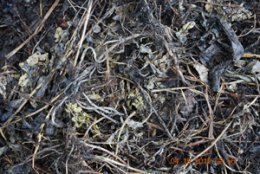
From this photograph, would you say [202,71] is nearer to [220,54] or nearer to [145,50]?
[220,54]

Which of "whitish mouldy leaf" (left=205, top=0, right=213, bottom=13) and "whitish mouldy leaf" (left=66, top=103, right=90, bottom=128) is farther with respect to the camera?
"whitish mouldy leaf" (left=205, top=0, right=213, bottom=13)

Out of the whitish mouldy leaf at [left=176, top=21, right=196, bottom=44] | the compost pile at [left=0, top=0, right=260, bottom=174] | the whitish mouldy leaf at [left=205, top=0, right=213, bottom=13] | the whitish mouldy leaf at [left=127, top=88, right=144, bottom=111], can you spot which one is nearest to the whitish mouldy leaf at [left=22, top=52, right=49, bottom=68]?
the compost pile at [left=0, top=0, right=260, bottom=174]

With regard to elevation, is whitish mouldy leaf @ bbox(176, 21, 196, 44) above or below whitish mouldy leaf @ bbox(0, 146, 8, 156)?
above

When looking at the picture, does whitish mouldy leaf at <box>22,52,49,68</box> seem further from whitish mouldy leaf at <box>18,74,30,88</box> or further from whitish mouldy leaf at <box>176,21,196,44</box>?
whitish mouldy leaf at <box>176,21,196,44</box>

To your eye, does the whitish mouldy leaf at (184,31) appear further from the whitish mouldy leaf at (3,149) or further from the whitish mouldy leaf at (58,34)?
the whitish mouldy leaf at (3,149)
